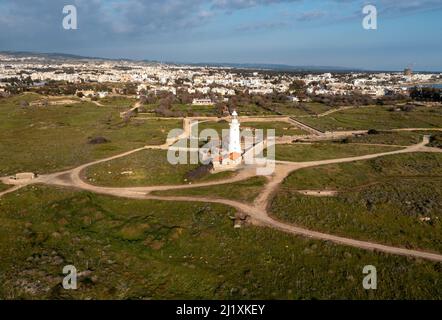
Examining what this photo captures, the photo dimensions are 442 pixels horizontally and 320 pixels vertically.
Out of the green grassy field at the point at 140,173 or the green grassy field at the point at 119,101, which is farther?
the green grassy field at the point at 119,101

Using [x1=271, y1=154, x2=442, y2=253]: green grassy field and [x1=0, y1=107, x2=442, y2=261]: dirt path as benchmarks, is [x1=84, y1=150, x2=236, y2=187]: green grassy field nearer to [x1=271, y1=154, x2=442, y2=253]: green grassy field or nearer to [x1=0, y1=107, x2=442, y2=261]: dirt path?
[x1=0, y1=107, x2=442, y2=261]: dirt path

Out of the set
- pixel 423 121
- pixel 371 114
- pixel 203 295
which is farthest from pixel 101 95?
pixel 203 295

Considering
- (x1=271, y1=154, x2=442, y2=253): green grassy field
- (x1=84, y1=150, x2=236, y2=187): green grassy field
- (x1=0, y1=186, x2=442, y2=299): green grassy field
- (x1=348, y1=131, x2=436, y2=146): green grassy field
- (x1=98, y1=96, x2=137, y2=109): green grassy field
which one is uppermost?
(x1=98, y1=96, x2=137, y2=109): green grassy field

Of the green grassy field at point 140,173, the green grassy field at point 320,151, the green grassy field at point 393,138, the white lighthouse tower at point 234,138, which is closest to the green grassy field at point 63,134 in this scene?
the green grassy field at point 140,173

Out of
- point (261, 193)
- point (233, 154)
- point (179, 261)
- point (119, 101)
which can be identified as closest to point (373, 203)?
point (261, 193)

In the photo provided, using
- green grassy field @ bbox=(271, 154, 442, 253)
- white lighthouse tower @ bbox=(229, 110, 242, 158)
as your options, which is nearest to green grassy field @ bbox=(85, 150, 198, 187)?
white lighthouse tower @ bbox=(229, 110, 242, 158)

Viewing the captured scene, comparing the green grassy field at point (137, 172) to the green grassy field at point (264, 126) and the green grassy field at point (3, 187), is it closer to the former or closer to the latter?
the green grassy field at point (3, 187)

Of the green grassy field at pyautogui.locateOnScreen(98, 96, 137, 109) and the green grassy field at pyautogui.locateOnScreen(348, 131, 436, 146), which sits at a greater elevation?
the green grassy field at pyautogui.locateOnScreen(98, 96, 137, 109)
